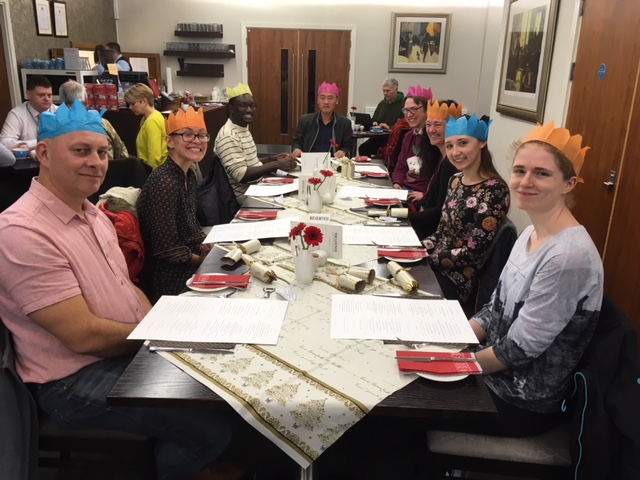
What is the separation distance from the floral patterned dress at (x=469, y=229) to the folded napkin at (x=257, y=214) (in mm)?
779

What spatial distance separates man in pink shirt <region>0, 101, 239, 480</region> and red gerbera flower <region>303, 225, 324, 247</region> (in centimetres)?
59

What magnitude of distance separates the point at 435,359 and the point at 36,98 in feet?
14.7

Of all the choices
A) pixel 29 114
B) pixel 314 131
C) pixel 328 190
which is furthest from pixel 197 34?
pixel 328 190

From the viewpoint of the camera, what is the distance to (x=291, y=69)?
7902mm

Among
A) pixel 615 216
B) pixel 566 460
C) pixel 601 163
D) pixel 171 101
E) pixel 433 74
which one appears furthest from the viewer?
pixel 433 74

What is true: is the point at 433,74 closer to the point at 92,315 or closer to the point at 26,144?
the point at 26,144

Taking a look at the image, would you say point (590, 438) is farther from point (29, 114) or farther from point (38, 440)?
point (29, 114)

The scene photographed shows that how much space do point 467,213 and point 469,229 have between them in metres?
0.07

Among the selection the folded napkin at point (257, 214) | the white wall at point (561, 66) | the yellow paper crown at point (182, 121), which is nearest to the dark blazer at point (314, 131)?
the white wall at point (561, 66)

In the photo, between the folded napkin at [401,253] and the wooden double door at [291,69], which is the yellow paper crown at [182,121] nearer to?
the folded napkin at [401,253]

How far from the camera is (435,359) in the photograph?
3.99 feet

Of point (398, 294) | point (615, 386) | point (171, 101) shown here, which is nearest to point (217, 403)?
point (398, 294)

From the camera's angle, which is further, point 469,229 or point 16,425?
point 469,229

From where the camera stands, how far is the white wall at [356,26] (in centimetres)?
747
